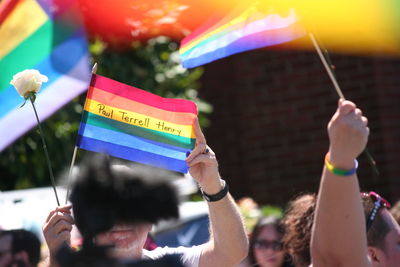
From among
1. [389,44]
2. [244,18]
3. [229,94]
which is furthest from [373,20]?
[244,18]

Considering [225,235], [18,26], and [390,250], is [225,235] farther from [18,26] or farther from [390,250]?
[18,26]

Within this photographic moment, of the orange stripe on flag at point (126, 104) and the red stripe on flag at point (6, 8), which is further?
the red stripe on flag at point (6, 8)

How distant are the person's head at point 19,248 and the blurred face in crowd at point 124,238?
1.20 feet

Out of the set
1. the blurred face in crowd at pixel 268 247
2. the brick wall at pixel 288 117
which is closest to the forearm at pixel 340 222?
the blurred face in crowd at pixel 268 247

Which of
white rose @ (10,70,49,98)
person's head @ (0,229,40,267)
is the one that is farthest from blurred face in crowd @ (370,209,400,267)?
white rose @ (10,70,49,98)

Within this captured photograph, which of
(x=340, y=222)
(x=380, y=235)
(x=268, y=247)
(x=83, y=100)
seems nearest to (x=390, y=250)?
(x=380, y=235)

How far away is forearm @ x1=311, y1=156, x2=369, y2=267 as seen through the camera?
230cm

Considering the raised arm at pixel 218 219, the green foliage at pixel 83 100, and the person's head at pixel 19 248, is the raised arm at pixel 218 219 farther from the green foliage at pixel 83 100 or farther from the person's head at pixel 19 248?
the green foliage at pixel 83 100

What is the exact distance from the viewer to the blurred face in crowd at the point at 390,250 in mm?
3141

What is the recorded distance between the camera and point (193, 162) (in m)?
3.44

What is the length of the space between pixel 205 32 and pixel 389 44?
3788 mm

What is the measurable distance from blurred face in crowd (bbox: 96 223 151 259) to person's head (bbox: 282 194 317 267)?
Answer: 0.77m

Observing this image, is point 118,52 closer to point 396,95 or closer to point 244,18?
point 396,95

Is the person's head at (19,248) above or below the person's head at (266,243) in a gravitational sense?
above
